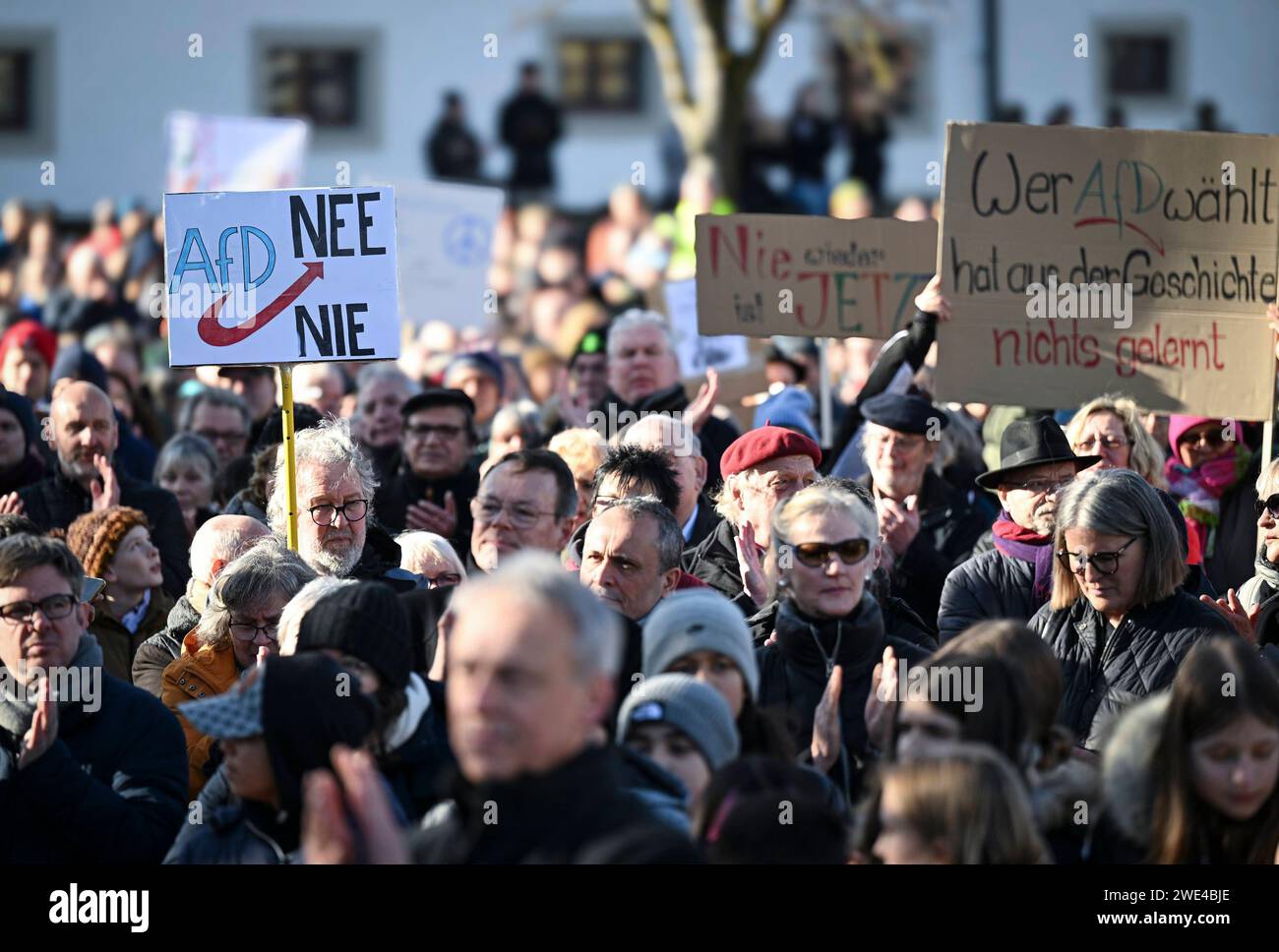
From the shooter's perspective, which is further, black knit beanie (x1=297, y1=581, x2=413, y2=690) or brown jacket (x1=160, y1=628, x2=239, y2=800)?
brown jacket (x1=160, y1=628, x2=239, y2=800)

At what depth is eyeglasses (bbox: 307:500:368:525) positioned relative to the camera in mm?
6523

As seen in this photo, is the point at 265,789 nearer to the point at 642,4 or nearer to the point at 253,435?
the point at 253,435

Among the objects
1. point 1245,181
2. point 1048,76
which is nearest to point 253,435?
point 1245,181

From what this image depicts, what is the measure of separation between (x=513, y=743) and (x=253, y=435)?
6.01 m

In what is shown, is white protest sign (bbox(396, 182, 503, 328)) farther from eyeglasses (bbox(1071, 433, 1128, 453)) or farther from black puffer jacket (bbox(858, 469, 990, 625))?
eyeglasses (bbox(1071, 433, 1128, 453))

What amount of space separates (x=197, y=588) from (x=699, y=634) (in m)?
2.14

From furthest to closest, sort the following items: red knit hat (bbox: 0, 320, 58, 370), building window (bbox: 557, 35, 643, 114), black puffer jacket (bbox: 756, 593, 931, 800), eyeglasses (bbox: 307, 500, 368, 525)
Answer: building window (bbox: 557, 35, 643, 114), red knit hat (bbox: 0, 320, 58, 370), eyeglasses (bbox: 307, 500, 368, 525), black puffer jacket (bbox: 756, 593, 931, 800)

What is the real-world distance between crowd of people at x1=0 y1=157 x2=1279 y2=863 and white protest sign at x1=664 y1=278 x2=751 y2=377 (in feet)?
5.04

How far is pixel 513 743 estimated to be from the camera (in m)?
3.46

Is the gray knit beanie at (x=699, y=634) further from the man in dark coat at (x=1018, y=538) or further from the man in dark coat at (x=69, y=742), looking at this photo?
the man in dark coat at (x=1018, y=538)

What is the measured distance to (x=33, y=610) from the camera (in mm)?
5117

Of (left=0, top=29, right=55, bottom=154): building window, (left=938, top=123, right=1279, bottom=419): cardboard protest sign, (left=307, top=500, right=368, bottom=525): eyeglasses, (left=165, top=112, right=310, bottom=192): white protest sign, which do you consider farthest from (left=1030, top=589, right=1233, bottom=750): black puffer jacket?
(left=0, top=29, right=55, bottom=154): building window

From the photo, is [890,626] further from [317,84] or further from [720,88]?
[317,84]

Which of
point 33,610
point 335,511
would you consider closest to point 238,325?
point 335,511
